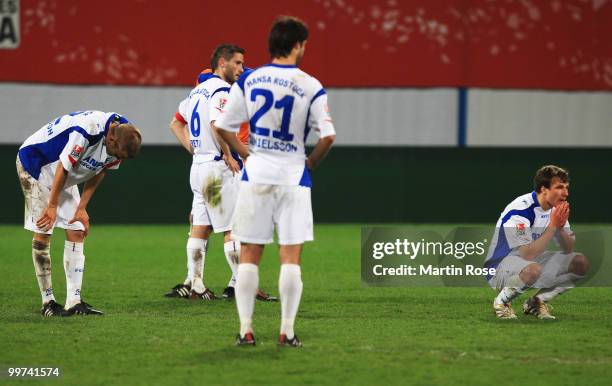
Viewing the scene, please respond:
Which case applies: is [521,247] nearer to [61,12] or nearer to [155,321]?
[155,321]

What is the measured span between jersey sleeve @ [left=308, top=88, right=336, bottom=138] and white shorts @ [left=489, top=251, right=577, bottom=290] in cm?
223

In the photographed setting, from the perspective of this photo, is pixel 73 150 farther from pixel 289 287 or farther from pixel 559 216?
pixel 559 216

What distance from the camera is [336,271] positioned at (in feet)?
35.7

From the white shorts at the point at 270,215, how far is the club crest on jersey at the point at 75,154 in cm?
161

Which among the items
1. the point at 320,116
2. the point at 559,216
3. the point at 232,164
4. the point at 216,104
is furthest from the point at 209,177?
the point at 559,216

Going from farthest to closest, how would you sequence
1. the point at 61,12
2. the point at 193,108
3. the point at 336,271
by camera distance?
the point at 61,12
the point at 336,271
the point at 193,108

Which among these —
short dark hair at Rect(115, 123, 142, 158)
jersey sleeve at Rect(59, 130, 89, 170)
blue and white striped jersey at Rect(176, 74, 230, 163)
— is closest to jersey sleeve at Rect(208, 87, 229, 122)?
blue and white striped jersey at Rect(176, 74, 230, 163)

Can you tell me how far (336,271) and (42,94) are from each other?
27.5ft

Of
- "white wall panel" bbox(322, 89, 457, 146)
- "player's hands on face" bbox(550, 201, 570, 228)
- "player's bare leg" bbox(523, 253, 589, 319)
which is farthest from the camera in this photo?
"white wall panel" bbox(322, 89, 457, 146)

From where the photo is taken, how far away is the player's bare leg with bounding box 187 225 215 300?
873 centimetres

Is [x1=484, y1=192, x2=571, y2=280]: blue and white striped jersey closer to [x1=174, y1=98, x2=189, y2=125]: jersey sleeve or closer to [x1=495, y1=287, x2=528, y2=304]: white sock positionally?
[x1=495, y1=287, x2=528, y2=304]: white sock

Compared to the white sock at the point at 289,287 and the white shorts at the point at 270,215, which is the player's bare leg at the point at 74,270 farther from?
the white sock at the point at 289,287

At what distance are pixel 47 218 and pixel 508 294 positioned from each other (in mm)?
3395

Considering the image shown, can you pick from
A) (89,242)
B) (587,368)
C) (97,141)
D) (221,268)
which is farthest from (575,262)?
(89,242)
